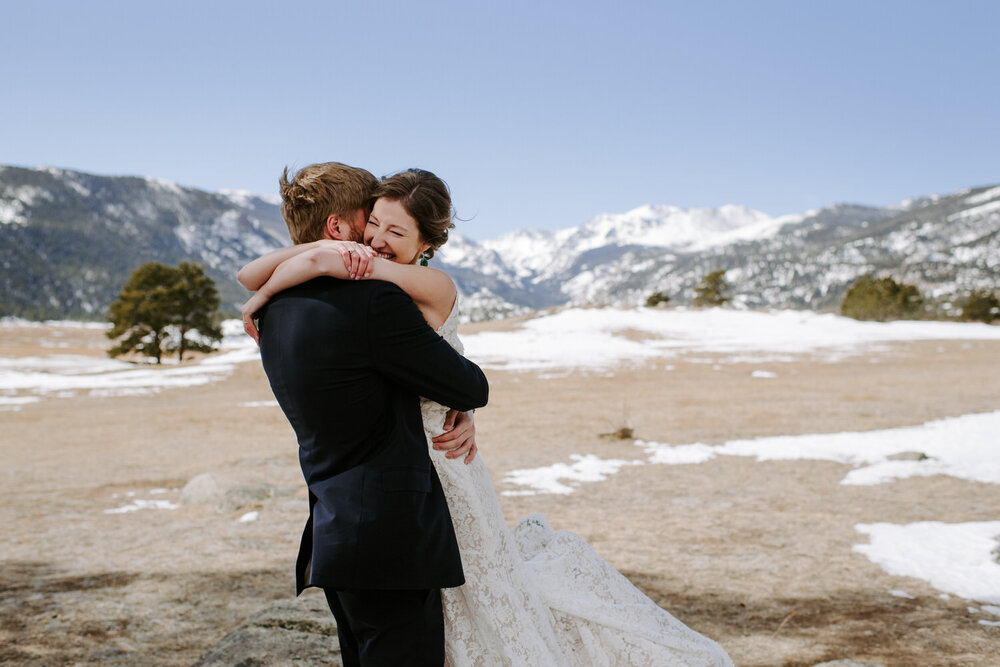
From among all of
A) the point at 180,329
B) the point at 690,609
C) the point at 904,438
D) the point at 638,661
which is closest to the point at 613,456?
the point at 904,438

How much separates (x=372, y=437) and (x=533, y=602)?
3.03ft

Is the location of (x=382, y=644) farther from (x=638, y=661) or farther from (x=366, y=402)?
(x=638, y=661)

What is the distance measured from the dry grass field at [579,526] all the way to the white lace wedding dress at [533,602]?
239 centimetres

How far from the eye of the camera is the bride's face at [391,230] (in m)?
2.03

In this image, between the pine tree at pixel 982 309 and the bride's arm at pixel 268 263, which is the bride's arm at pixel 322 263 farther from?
the pine tree at pixel 982 309

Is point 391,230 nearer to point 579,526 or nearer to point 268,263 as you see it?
point 268,263

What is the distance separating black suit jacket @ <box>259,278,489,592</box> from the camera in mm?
1830

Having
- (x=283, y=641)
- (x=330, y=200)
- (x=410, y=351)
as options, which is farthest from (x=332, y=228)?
(x=283, y=641)

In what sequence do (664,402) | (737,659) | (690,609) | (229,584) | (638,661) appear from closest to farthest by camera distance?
1. (638,661)
2. (737,659)
3. (690,609)
4. (229,584)
5. (664,402)

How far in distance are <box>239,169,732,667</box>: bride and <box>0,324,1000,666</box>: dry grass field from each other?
→ 97.3 inches

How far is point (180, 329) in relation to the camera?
4672cm

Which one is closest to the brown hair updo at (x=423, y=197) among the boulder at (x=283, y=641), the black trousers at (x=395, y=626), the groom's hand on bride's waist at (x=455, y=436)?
the groom's hand on bride's waist at (x=455, y=436)

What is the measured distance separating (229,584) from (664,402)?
16550 mm

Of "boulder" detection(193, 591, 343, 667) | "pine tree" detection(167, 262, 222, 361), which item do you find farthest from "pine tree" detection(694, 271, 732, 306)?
"boulder" detection(193, 591, 343, 667)
